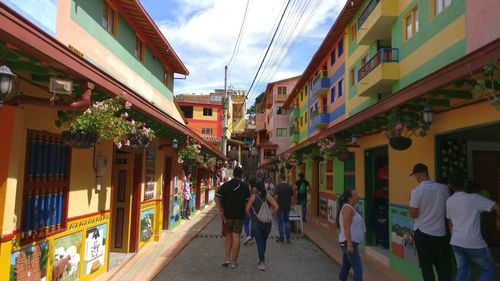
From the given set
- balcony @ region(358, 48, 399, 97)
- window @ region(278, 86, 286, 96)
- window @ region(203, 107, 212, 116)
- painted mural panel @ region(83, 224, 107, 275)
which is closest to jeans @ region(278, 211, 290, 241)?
painted mural panel @ region(83, 224, 107, 275)

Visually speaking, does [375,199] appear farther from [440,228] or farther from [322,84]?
[322,84]

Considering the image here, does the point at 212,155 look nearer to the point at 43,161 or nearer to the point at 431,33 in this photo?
the point at 431,33

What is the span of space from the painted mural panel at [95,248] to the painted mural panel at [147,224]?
278 cm

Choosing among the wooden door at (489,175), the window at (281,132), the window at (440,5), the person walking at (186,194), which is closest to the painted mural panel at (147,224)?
the person walking at (186,194)

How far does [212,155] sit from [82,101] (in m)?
17.0

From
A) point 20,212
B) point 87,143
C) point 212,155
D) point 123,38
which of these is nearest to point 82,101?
point 87,143

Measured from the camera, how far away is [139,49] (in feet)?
44.5

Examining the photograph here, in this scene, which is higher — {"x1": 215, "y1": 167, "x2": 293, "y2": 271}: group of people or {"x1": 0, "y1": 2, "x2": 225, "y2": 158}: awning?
{"x1": 0, "y1": 2, "x2": 225, "y2": 158}: awning

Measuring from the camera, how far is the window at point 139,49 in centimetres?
1311

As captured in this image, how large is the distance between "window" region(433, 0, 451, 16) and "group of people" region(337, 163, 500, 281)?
6474 millimetres

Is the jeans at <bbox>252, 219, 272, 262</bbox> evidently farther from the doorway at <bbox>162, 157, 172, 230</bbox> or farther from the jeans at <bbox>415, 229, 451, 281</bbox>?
the doorway at <bbox>162, 157, 172, 230</bbox>

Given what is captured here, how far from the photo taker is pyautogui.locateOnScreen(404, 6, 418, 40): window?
40.9 feet

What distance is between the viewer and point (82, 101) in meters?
4.52

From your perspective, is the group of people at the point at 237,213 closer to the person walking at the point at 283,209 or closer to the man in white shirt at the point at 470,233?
the person walking at the point at 283,209
